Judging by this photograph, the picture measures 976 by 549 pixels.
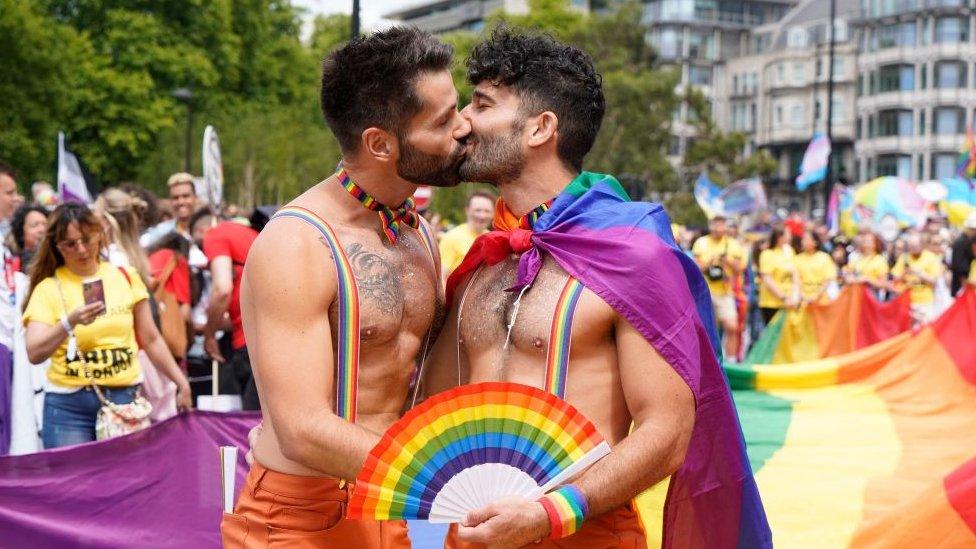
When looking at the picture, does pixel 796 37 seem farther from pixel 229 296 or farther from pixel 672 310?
pixel 672 310

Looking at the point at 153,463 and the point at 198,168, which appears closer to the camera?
the point at 153,463

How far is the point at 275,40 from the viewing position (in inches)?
1736

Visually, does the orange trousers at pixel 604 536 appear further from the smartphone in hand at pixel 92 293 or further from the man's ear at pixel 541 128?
the smartphone in hand at pixel 92 293

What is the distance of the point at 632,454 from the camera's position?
9.66 ft

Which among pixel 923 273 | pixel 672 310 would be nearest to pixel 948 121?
pixel 923 273

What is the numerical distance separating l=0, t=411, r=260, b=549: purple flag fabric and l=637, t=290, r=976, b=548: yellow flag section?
6.87 feet

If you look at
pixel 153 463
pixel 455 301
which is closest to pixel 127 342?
pixel 153 463

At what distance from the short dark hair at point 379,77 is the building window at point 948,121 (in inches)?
3165

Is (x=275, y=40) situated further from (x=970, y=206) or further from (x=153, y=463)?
(x=153, y=463)

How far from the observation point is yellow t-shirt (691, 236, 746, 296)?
1523 centimetres

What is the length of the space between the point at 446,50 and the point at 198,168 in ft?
120

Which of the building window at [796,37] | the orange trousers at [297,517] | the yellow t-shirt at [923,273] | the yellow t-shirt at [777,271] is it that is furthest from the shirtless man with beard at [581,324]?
the building window at [796,37]

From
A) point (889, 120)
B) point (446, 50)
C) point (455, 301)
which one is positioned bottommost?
point (889, 120)

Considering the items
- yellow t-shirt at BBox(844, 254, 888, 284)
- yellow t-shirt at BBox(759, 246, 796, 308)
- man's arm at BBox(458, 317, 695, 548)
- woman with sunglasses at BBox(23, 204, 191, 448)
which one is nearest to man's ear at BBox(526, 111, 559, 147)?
man's arm at BBox(458, 317, 695, 548)
